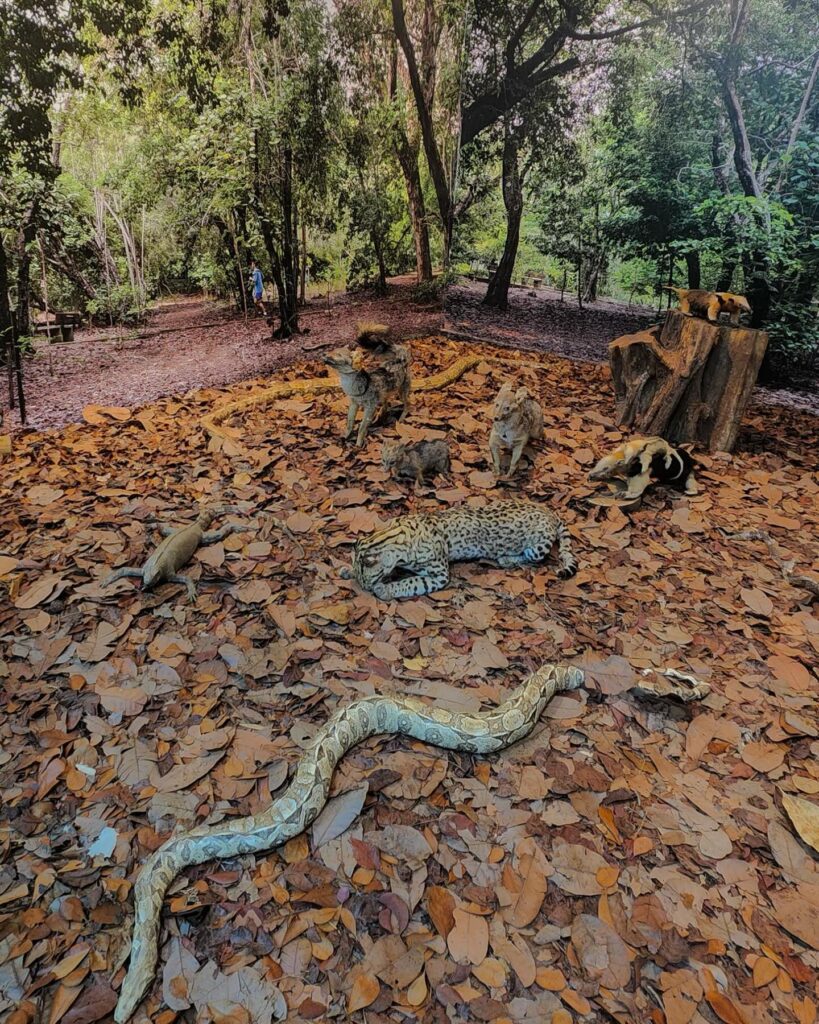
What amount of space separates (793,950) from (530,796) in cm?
85

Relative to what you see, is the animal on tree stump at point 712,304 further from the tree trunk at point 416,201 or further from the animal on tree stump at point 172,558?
the animal on tree stump at point 172,558

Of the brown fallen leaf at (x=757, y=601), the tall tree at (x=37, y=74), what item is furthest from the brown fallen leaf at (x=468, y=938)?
the tall tree at (x=37, y=74)

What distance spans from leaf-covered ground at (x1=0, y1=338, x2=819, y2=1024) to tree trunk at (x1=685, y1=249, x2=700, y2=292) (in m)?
2.16

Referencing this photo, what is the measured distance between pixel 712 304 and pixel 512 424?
2022mm

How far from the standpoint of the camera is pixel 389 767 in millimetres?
2279

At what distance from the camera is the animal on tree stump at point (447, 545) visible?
312 cm

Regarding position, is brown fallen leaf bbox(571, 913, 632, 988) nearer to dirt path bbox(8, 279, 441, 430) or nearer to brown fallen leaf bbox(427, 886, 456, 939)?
brown fallen leaf bbox(427, 886, 456, 939)

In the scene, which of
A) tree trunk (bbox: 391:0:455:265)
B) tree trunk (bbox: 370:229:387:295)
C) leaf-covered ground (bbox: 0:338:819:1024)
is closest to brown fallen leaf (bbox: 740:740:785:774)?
leaf-covered ground (bbox: 0:338:819:1024)

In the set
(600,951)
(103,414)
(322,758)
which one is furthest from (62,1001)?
(103,414)

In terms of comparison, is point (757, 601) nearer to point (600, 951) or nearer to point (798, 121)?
point (600, 951)

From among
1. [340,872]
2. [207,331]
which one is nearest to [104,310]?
[207,331]

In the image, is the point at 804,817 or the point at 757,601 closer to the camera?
the point at 804,817

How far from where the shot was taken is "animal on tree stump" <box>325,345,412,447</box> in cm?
425

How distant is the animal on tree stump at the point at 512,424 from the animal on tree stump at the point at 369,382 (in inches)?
34.0
